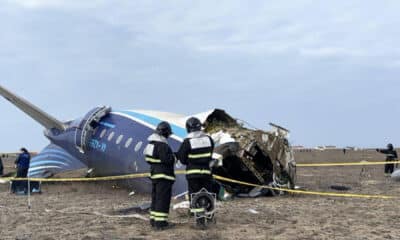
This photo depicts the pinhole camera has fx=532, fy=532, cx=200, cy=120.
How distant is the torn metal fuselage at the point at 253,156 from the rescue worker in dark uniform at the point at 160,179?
16.1 feet

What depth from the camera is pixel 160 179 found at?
9617mm

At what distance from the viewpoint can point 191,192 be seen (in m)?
9.84

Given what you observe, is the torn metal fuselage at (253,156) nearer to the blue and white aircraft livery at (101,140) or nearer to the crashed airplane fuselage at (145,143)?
the crashed airplane fuselage at (145,143)

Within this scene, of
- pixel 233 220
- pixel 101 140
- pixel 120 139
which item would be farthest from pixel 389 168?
pixel 233 220

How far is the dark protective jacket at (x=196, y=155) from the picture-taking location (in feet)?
31.8

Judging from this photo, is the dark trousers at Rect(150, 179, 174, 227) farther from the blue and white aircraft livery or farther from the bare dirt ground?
the blue and white aircraft livery

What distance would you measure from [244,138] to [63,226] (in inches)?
254

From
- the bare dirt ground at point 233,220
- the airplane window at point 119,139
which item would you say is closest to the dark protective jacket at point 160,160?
the bare dirt ground at point 233,220

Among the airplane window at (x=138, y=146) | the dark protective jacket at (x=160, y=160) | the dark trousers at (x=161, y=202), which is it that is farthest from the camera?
the airplane window at (x=138, y=146)

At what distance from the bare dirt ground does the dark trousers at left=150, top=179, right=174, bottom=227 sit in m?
0.27

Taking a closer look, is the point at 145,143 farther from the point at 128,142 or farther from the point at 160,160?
the point at 160,160

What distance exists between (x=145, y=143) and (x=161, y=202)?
6.41 m

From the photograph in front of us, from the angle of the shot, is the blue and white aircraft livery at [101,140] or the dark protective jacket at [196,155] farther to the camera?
the blue and white aircraft livery at [101,140]

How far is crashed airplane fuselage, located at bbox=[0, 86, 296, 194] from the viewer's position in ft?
49.6
